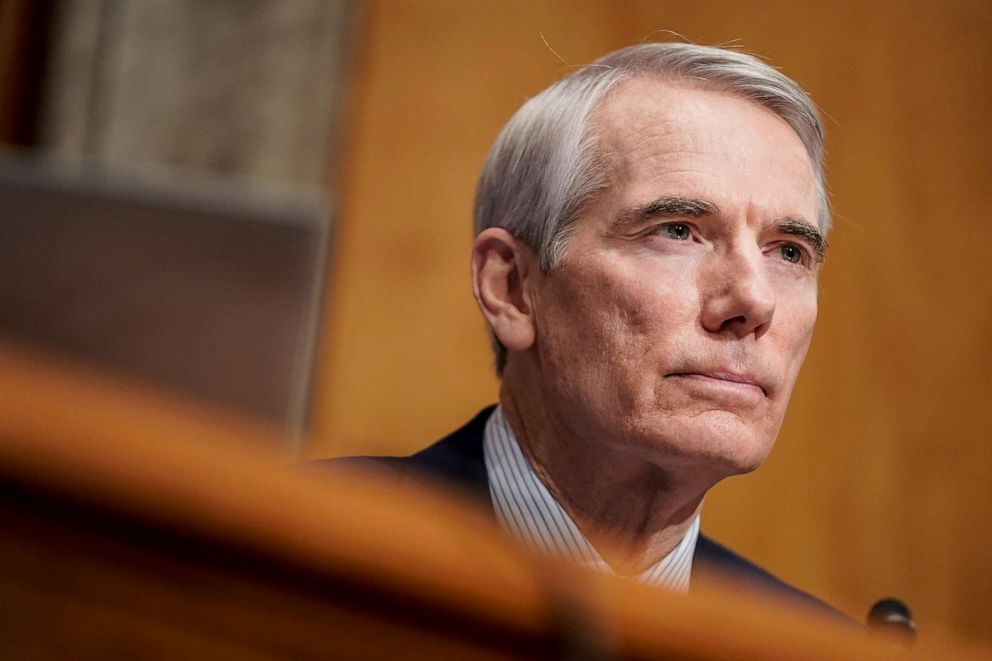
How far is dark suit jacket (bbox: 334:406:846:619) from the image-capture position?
41.8 inches

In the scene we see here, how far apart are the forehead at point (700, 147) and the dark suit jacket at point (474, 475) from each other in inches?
11.8

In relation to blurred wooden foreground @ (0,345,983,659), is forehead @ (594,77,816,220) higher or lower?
higher

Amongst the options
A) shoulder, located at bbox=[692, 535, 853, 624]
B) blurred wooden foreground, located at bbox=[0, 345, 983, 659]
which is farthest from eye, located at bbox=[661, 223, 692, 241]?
blurred wooden foreground, located at bbox=[0, 345, 983, 659]

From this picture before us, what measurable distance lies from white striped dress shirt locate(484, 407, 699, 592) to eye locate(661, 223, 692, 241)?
0.84ft

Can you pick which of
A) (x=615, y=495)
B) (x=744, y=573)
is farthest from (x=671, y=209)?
(x=744, y=573)

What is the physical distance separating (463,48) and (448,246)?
0.94ft

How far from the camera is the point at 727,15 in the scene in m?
1.24

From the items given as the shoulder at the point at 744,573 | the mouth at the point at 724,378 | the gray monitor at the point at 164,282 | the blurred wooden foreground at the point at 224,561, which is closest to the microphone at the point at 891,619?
the shoulder at the point at 744,573

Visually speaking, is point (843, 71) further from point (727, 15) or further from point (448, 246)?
point (448, 246)

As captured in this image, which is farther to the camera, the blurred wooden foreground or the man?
the man

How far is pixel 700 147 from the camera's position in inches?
41.5

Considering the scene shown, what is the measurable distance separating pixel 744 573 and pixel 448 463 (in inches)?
13.6

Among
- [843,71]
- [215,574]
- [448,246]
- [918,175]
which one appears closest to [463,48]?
[448,246]

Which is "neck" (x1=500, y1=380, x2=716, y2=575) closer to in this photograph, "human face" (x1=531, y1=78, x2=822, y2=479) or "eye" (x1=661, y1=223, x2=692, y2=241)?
"human face" (x1=531, y1=78, x2=822, y2=479)
